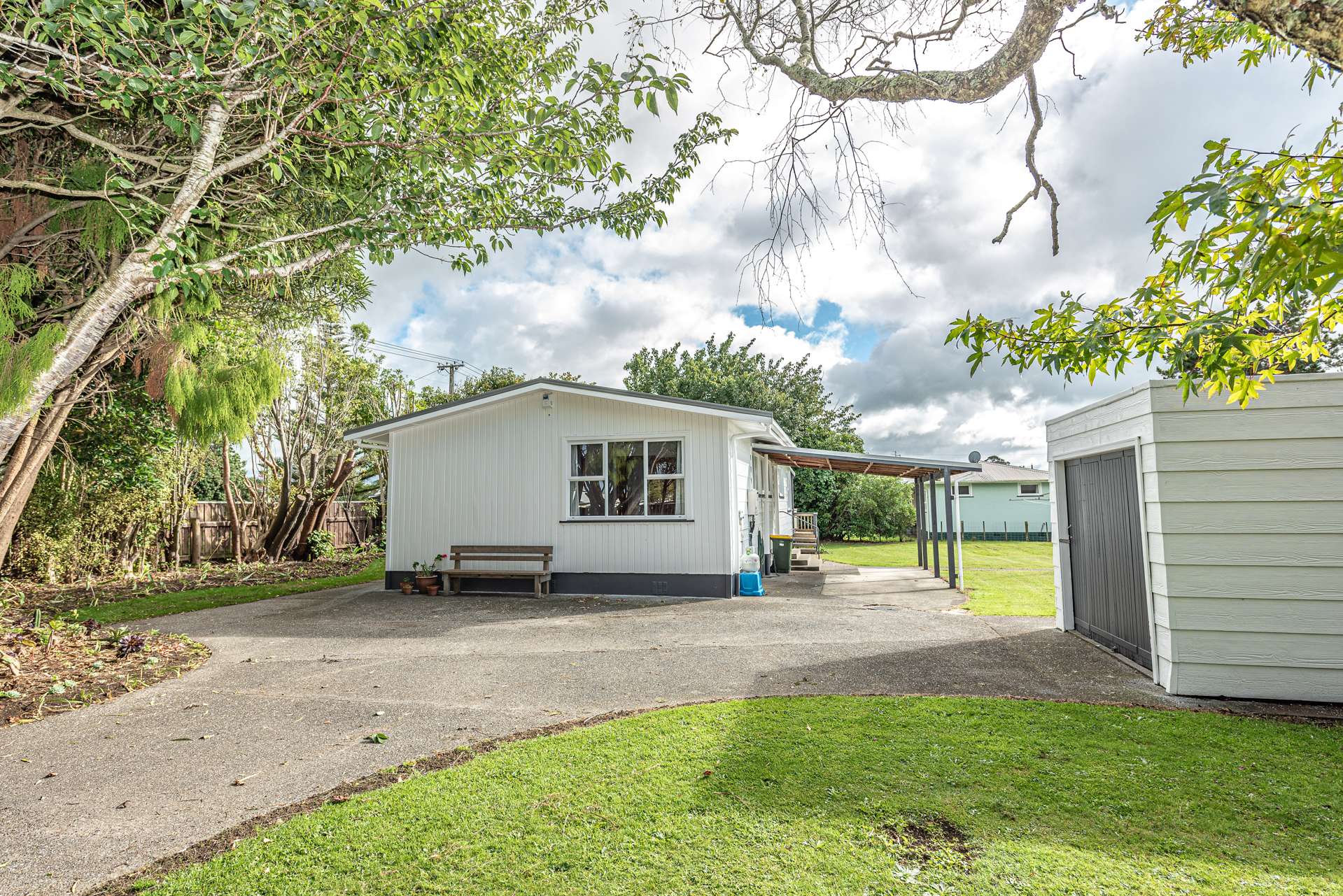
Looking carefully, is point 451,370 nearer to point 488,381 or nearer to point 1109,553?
point 488,381

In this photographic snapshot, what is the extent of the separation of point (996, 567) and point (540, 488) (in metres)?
11.8

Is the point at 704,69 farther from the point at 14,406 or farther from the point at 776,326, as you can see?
the point at 14,406

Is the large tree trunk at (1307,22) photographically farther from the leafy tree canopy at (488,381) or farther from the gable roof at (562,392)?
the leafy tree canopy at (488,381)

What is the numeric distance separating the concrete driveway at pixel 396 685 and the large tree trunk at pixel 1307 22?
4.44 metres

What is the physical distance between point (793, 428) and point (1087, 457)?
76.5 feet

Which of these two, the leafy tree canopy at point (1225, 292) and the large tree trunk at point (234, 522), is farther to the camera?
the large tree trunk at point (234, 522)

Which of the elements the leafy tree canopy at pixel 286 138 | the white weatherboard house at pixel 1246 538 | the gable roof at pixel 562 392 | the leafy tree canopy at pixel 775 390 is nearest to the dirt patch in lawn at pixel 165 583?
the gable roof at pixel 562 392

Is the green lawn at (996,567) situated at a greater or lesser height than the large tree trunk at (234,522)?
lesser

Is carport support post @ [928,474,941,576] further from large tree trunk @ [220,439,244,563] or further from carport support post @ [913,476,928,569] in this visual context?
large tree trunk @ [220,439,244,563]

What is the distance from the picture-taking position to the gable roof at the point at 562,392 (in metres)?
10.7

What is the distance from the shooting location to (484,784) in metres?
3.48

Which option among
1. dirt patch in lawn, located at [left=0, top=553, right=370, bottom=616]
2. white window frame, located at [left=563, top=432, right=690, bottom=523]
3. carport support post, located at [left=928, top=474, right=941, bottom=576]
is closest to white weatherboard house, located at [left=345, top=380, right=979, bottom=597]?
white window frame, located at [left=563, top=432, right=690, bottom=523]

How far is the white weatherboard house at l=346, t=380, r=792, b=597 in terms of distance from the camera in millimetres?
11023

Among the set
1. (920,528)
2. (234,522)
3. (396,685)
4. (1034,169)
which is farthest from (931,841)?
(234,522)
